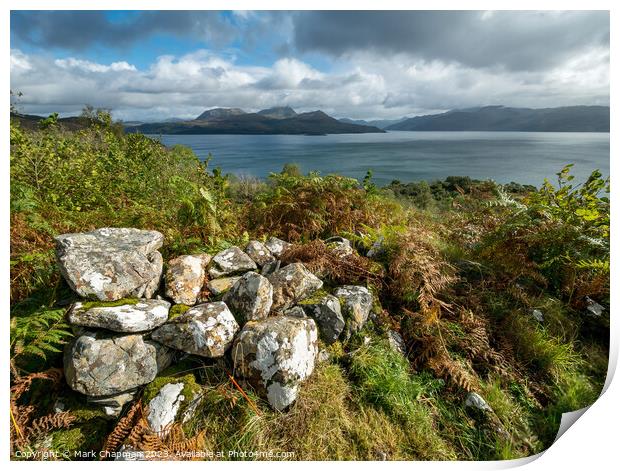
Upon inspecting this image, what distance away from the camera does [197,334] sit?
7.92ft

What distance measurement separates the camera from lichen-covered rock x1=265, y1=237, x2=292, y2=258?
3.53m

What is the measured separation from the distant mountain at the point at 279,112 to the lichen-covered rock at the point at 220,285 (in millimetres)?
2346

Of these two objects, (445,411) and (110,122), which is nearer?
(445,411)

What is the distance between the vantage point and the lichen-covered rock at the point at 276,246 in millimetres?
3531

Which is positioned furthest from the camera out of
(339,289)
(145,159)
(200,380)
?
(145,159)

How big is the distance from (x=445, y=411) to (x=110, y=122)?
712 cm

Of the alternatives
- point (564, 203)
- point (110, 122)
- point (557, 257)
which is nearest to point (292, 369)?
point (557, 257)

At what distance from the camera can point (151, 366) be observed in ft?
7.77

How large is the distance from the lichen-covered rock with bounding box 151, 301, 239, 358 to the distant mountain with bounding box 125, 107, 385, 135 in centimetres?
272

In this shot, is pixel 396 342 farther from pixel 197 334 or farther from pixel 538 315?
pixel 197 334

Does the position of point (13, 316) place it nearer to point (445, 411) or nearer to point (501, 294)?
point (445, 411)

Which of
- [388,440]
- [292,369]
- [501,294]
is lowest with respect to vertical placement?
[388,440]

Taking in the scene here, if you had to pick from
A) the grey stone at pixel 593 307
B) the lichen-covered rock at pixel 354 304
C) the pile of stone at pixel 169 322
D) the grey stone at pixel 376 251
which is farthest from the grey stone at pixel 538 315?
the pile of stone at pixel 169 322

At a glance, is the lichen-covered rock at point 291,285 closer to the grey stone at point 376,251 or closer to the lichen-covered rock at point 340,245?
the lichen-covered rock at point 340,245
